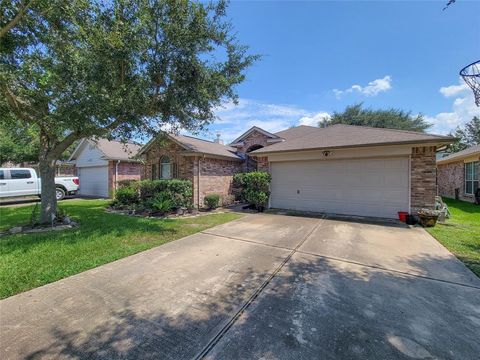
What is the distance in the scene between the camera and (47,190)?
736 cm

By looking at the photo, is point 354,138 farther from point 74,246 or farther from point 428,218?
point 74,246

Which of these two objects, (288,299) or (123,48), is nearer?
(288,299)

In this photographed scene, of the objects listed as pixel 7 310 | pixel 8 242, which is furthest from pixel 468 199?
pixel 8 242

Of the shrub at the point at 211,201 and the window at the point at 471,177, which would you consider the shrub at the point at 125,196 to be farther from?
the window at the point at 471,177

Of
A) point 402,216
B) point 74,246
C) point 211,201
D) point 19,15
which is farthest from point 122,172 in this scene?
point 402,216

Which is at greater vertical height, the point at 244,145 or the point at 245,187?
the point at 244,145

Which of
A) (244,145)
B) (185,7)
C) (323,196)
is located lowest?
(323,196)

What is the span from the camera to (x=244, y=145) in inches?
645

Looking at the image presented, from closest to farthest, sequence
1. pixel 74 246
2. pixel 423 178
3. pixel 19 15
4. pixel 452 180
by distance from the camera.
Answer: pixel 74 246 → pixel 19 15 → pixel 423 178 → pixel 452 180

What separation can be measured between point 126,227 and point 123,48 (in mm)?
5207

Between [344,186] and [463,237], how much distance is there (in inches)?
159

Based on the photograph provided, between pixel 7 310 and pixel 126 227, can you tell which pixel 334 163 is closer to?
pixel 126 227

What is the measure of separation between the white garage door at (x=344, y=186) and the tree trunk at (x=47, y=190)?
29.1ft

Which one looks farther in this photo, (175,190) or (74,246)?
(175,190)
